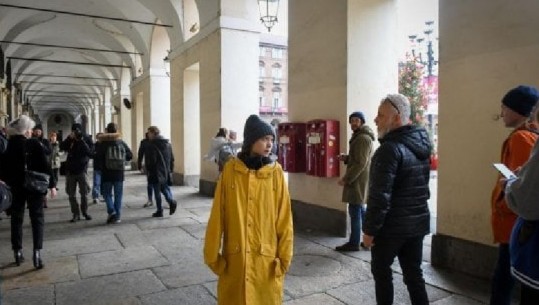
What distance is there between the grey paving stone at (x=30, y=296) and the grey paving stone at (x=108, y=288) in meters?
0.08

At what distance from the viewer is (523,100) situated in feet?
9.09

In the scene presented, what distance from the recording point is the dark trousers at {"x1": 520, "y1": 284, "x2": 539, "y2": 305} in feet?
6.65

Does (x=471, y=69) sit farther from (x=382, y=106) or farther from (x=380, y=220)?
(x=380, y=220)

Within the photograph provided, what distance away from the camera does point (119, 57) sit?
2214cm

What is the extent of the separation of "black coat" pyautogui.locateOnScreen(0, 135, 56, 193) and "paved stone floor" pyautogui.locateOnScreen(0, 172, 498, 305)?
1.04 metres

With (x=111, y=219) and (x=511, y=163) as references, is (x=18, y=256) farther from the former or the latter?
(x=511, y=163)

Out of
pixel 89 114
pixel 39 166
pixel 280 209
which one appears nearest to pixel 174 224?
pixel 39 166

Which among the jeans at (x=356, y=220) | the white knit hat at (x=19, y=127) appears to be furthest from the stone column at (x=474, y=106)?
the white knit hat at (x=19, y=127)

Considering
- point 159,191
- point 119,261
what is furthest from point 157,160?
point 119,261

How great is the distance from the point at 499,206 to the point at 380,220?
2.74 ft

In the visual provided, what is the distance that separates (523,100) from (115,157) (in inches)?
243

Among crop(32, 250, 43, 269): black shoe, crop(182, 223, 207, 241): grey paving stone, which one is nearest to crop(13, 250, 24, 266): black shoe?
crop(32, 250, 43, 269): black shoe

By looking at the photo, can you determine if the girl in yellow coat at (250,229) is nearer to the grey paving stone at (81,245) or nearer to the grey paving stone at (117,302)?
the grey paving stone at (117,302)

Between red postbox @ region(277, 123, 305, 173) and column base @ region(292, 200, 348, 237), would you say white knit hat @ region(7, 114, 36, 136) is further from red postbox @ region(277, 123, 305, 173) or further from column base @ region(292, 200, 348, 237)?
column base @ region(292, 200, 348, 237)
